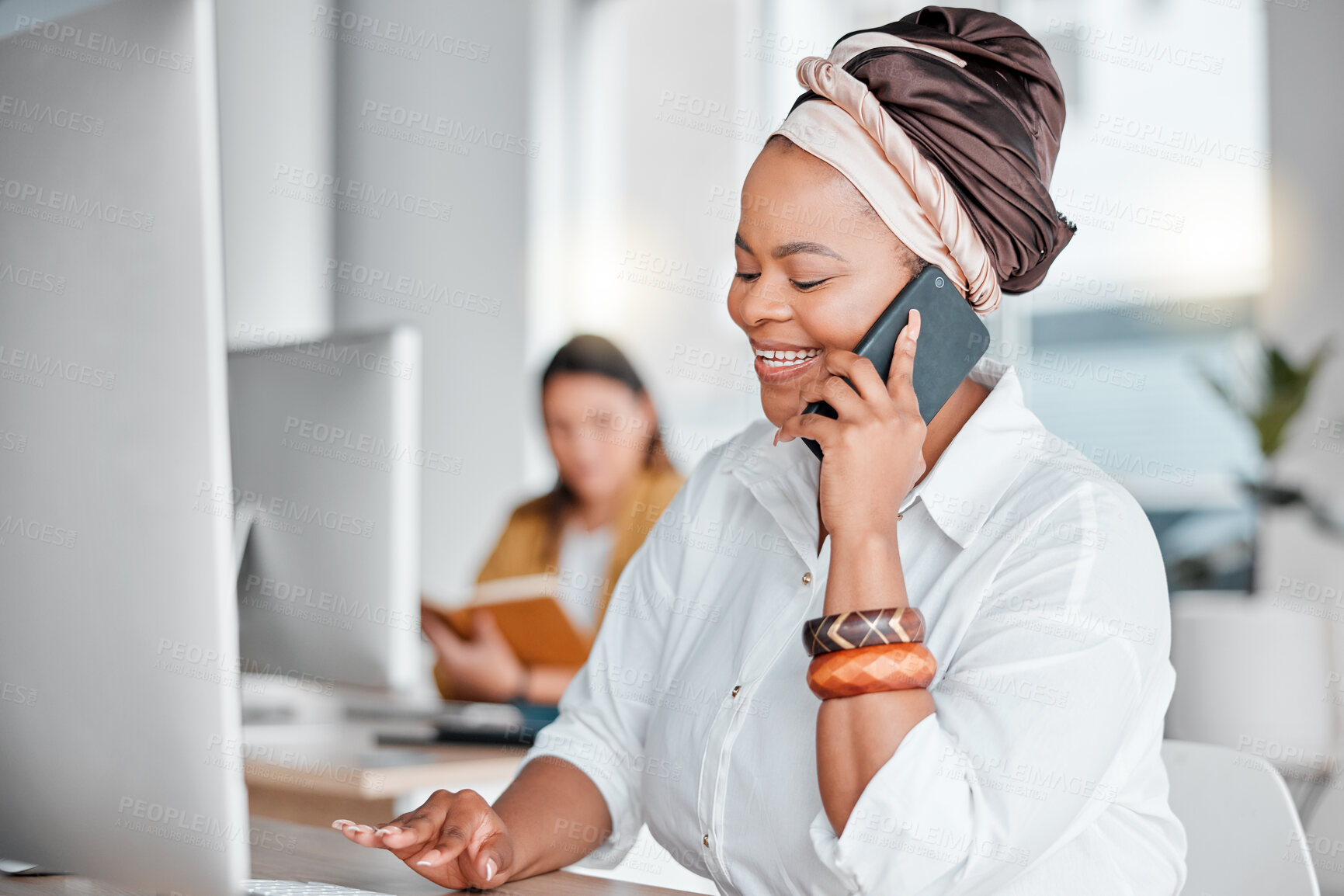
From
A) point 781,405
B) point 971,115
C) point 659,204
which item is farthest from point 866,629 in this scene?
point 659,204

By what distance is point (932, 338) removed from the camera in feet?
3.86

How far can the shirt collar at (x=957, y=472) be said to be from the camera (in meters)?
1.12

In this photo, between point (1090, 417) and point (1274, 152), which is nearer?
point (1274, 152)

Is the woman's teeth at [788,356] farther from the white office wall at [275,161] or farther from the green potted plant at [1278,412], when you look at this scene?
the white office wall at [275,161]

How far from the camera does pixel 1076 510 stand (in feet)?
3.43

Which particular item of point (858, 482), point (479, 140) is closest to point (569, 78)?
point (479, 140)

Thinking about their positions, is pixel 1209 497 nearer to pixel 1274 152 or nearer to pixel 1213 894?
pixel 1274 152

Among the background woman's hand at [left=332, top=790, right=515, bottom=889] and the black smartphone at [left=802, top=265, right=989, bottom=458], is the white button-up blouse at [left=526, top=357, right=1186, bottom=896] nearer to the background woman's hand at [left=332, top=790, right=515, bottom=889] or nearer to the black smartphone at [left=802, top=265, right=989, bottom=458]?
the black smartphone at [left=802, top=265, right=989, bottom=458]

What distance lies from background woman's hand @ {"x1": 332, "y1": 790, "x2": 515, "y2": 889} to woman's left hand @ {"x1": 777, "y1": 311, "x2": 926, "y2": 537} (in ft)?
1.44

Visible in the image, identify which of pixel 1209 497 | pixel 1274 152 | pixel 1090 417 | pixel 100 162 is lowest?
pixel 1209 497

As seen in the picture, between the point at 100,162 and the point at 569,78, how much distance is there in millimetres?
4853

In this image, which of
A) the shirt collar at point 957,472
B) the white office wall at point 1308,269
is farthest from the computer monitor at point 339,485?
the white office wall at point 1308,269

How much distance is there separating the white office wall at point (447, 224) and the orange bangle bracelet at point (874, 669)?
427 cm

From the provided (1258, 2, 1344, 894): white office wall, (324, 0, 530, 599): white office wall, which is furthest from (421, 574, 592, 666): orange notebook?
(1258, 2, 1344, 894): white office wall
